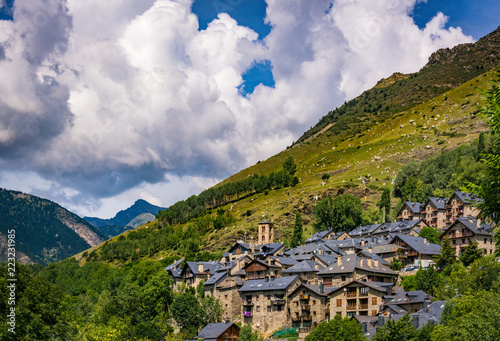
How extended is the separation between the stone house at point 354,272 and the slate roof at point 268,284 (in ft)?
19.3

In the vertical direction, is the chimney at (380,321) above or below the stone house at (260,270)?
below

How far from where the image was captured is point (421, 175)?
536 feet

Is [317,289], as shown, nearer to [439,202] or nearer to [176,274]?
[176,274]

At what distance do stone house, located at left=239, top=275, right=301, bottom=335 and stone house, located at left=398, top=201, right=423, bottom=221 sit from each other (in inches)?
2502

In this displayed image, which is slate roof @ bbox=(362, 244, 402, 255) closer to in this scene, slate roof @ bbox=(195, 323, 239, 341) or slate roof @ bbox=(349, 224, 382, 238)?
slate roof @ bbox=(349, 224, 382, 238)

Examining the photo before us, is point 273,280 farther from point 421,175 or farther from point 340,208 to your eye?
point 421,175

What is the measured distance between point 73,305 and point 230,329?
60.5 meters

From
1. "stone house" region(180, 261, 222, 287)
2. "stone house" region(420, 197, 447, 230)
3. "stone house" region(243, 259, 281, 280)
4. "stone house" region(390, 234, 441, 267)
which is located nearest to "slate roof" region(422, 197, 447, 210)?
"stone house" region(420, 197, 447, 230)

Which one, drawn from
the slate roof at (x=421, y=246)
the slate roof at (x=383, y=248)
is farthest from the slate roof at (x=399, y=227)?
the slate roof at (x=421, y=246)

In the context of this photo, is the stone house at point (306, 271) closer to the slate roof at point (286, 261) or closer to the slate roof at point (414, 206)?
the slate roof at point (286, 261)

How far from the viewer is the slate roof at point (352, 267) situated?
282ft

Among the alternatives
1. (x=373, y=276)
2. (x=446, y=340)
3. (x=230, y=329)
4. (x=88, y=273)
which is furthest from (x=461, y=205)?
(x=88, y=273)

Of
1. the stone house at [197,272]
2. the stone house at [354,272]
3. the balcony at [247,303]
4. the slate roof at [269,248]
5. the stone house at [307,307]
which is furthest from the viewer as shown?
the slate roof at [269,248]

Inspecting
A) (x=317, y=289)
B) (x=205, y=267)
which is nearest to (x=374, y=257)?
(x=317, y=289)
